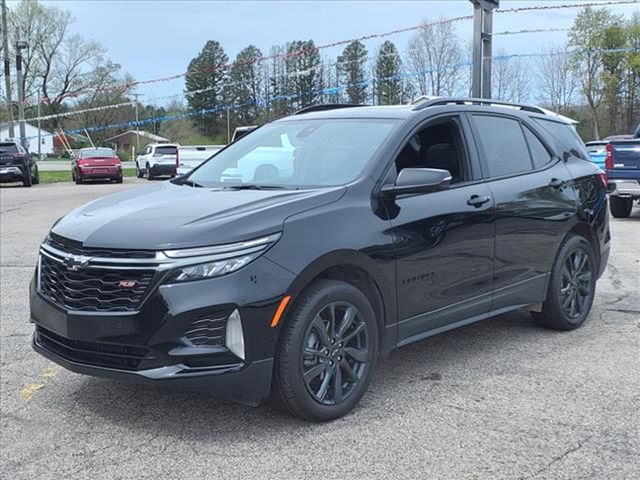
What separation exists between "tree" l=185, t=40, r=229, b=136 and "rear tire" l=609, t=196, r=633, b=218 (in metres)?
29.8

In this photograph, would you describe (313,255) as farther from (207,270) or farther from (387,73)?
(387,73)

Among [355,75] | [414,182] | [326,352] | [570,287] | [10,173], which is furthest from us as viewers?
[355,75]

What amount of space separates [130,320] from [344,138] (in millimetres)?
1918

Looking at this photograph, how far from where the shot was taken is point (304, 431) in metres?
3.57

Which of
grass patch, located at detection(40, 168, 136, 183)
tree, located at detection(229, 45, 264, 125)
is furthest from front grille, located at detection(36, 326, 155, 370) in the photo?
tree, located at detection(229, 45, 264, 125)

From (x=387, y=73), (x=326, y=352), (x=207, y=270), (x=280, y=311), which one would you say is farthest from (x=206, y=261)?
(x=387, y=73)

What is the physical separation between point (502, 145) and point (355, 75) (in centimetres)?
3440

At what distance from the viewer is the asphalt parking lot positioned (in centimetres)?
319

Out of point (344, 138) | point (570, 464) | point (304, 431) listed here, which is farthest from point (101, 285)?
point (570, 464)

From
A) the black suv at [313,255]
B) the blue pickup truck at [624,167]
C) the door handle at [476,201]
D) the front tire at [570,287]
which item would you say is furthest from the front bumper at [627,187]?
the door handle at [476,201]

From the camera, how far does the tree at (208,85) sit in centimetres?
5125

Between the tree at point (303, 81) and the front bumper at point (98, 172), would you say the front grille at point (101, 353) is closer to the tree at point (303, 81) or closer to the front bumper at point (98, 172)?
the front bumper at point (98, 172)

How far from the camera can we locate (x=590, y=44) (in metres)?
49.7

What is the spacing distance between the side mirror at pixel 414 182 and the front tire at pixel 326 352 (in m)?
0.65
